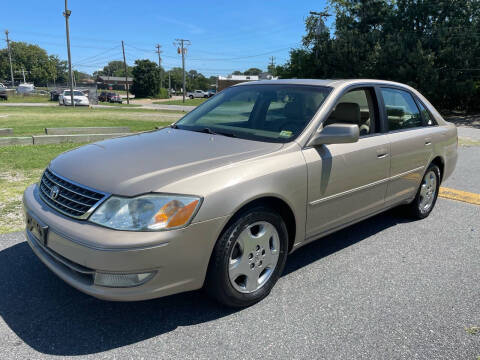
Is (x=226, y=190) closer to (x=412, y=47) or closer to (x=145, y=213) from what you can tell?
(x=145, y=213)

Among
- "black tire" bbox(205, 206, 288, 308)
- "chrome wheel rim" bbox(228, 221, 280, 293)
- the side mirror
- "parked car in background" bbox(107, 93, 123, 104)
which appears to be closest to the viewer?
"black tire" bbox(205, 206, 288, 308)

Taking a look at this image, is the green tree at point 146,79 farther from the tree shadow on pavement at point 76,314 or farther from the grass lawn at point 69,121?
the tree shadow on pavement at point 76,314

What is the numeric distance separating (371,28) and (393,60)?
19.4 feet

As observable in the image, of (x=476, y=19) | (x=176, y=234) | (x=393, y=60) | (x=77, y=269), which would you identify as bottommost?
(x=77, y=269)

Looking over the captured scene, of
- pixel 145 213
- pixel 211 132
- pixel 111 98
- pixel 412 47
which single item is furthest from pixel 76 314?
pixel 111 98

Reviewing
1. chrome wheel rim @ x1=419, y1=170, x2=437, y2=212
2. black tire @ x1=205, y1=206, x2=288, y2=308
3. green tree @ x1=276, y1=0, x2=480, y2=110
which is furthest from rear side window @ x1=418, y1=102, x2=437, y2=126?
green tree @ x1=276, y1=0, x2=480, y2=110

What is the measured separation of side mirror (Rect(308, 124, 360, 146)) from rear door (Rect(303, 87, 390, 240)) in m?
0.08

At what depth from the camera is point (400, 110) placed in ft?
14.3

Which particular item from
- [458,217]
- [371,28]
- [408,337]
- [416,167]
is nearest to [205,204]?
[408,337]

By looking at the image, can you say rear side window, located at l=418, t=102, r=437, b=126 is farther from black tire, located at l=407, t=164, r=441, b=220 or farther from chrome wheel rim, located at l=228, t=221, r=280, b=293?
chrome wheel rim, located at l=228, t=221, r=280, b=293

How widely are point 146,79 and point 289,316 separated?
7151 centimetres

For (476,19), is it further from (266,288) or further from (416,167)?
(266,288)

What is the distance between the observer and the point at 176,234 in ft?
7.63

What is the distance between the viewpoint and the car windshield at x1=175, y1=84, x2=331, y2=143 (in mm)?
3352
